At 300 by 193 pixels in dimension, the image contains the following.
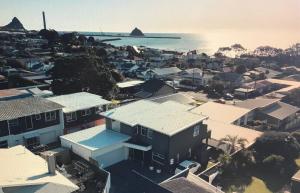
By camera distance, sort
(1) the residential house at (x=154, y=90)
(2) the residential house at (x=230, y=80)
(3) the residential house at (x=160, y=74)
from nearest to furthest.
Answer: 1. (1) the residential house at (x=154, y=90)
2. (2) the residential house at (x=230, y=80)
3. (3) the residential house at (x=160, y=74)

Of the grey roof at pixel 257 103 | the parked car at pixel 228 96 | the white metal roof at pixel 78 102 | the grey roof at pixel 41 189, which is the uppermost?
the white metal roof at pixel 78 102

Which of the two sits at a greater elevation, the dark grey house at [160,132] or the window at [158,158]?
the dark grey house at [160,132]

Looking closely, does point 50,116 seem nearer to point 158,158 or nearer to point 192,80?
point 158,158

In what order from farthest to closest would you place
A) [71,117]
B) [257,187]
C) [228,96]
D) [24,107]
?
[228,96]
[71,117]
[24,107]
[257,187]

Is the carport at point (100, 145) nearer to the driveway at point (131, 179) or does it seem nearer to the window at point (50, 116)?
the driveway at point (131, 179)

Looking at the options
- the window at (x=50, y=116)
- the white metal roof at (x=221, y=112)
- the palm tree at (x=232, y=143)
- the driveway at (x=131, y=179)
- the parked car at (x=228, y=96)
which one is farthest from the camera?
the parked car at (x=228, y=96)

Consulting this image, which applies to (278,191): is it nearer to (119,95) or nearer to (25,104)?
(25,104)

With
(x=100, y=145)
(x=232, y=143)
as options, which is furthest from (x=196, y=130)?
(x=100, y=145)

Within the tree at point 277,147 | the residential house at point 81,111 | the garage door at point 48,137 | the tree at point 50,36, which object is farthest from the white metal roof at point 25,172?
the tree at point 50,36
